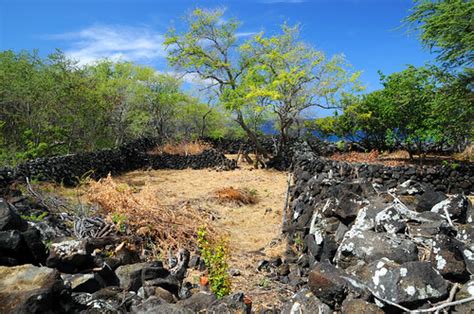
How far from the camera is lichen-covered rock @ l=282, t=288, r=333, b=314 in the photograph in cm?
345

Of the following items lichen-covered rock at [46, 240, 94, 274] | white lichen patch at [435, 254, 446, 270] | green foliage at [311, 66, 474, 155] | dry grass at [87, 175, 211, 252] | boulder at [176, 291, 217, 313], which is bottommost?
dry grass at [87, 175, 211, 252]

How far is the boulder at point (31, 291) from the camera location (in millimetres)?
2965

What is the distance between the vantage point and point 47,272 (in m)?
3.42

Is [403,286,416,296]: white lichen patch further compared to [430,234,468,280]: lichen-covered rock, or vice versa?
[430,234,468,280]: lichen-covered rock

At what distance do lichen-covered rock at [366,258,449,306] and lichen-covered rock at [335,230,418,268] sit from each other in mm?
231

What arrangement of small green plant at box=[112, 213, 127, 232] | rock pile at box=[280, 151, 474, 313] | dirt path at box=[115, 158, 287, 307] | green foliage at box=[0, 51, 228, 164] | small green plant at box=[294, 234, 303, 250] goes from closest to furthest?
rock pile at box=[280, 151, 474, 313], dirt path at box=[115, 158, 287, 307], small green plant at box=[294, 234, 303, 250], small green plant at box=[112, 213, 127, 232], green foliage at box=[0, 51, 228, 164]

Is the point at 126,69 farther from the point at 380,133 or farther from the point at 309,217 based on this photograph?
the point at 309,217

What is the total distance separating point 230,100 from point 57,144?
333 inches

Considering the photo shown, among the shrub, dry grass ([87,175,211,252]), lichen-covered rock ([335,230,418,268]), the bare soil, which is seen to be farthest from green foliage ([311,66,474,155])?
lichen-covered rock ([335,230,418,268])

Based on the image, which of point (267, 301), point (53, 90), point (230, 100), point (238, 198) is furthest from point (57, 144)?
point (267, 301)

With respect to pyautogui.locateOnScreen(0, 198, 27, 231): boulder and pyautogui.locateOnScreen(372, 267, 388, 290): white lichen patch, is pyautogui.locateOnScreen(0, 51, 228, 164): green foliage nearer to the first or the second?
pyautogui.locateOnScreen(0, 198, 27, 231): boulder

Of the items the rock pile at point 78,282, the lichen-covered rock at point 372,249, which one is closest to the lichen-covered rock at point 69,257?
the rock pile at point 78,282

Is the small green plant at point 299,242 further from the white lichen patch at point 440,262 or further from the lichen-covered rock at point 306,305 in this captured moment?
the white lichen patch at point 440,262

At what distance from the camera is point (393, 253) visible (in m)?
3.51
